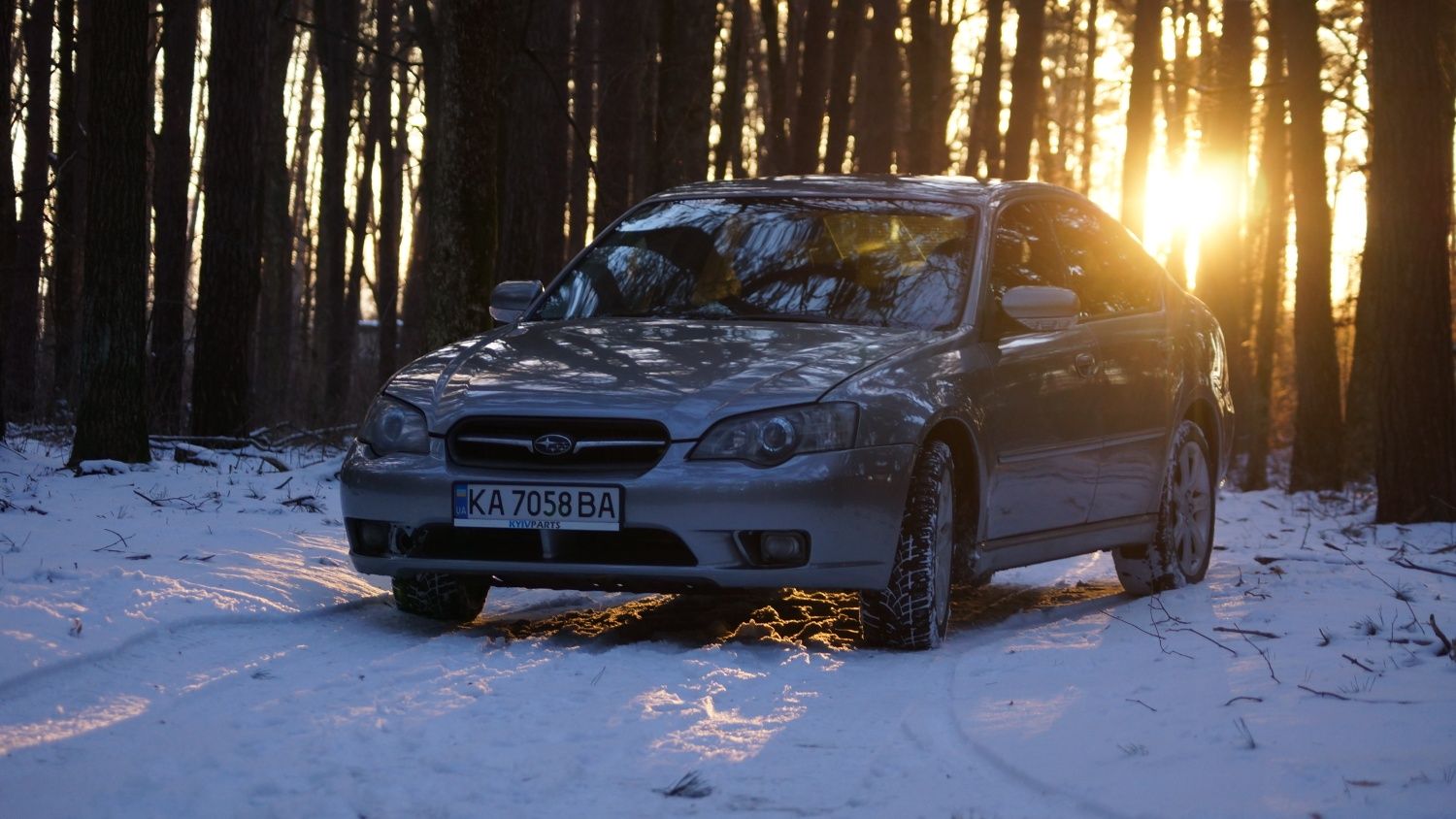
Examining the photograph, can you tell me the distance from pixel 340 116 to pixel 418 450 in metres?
26.3

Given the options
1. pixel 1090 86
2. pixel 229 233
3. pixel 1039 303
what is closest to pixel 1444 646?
pixel 1039 303

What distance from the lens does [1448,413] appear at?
466 inches

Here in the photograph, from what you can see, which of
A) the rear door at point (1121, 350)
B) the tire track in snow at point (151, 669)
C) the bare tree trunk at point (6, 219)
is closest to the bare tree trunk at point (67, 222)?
the bare tree trunk at point (6, 219)

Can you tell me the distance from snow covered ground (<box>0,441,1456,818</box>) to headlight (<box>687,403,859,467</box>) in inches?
27.5

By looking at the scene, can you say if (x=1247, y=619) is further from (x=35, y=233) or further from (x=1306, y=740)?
(x=35, y=233)

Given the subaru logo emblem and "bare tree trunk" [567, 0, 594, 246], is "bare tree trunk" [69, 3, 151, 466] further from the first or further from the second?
"bare tree trunk" [567, 0, 594, 246]

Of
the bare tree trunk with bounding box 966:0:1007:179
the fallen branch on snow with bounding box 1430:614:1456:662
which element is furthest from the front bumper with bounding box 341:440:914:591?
the bare tree trunk with bounding box 966:0:1007:179

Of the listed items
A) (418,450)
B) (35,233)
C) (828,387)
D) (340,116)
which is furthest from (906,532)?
(340,116)

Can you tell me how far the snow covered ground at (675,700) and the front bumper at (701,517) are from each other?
0.91ft

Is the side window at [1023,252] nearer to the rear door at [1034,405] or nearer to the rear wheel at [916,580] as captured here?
the rear door at [1034,405]

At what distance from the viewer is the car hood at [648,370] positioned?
596 cm

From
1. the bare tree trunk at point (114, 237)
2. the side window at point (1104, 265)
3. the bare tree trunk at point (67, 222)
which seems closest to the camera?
the side window at point (1104, 265)

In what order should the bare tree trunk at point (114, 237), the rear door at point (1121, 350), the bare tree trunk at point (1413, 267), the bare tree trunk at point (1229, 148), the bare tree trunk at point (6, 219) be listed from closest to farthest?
the rear door at point (1121, 350)
the bare tree trunk at point (114, 237)
the bare tree trunk at point (1413, 267)
the bare tree trunk at point (6, 219)
the bare tree trunk at point (1229, 148)

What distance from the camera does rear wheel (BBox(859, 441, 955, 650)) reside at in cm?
620
